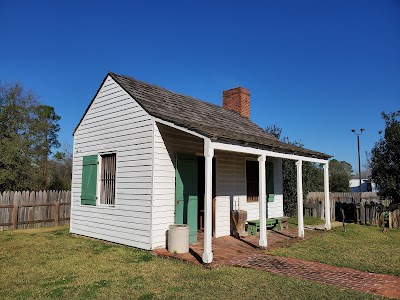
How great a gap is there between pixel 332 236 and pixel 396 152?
19.6 ft

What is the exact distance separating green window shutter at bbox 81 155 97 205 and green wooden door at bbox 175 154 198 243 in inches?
112

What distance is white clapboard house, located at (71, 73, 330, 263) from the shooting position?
24.6 ft

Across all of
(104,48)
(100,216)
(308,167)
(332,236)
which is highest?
(104,48)

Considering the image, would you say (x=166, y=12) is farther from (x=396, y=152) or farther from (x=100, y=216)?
(x=396, y=152)

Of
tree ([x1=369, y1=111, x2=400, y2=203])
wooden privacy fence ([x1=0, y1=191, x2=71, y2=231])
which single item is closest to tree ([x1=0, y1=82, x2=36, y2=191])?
wooden privacy fence ([x1=0, y1=191, x2=71, y2=231])

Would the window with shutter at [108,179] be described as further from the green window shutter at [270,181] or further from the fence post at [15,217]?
the green window shutter at [270,181]

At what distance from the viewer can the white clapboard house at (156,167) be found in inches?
295

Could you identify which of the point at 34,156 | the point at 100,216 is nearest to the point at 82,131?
the point at 100,216

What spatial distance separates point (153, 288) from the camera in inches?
193

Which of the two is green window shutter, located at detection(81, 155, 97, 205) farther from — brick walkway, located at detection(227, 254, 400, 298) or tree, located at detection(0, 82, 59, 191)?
tree, located at detection(0, 82, 59, 191)

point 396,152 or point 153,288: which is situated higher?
point 396,152

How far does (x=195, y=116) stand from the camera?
32.5ft

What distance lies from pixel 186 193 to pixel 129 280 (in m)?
3.33

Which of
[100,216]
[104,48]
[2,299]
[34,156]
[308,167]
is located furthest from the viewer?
[34,156]
